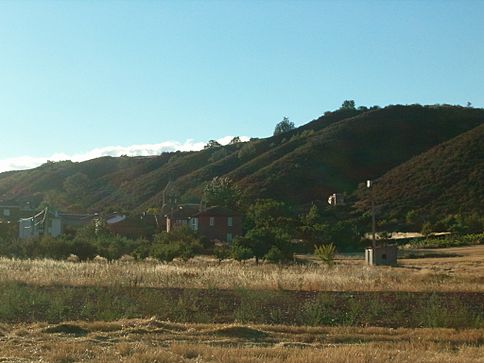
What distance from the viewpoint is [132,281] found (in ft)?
81.8

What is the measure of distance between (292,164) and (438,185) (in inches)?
1181

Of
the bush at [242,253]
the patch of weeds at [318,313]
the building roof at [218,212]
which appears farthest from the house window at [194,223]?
the patch of weeds at [318,313]

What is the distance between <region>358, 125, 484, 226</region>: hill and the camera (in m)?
85.4

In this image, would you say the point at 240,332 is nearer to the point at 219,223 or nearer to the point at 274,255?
the point at 274,255

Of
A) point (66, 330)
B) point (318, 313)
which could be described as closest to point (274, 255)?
point (318, 313)

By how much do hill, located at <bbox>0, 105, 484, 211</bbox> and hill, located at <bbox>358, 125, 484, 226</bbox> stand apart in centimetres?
1235

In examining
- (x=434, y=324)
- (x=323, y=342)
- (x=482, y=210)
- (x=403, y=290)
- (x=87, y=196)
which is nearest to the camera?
(x=323, y=342)

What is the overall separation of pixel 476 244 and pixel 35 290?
2094 inches

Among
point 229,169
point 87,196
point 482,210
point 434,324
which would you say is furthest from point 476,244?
point 87,196

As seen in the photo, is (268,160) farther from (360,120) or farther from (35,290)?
(35,290)

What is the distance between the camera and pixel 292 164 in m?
117

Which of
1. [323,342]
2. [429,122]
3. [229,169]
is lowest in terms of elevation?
[323,342]

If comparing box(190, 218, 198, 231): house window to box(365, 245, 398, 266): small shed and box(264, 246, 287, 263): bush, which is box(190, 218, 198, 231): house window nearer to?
box(264, 246, 287, 263): bush

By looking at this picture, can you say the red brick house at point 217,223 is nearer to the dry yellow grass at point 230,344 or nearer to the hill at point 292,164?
the hill at point 292,164
